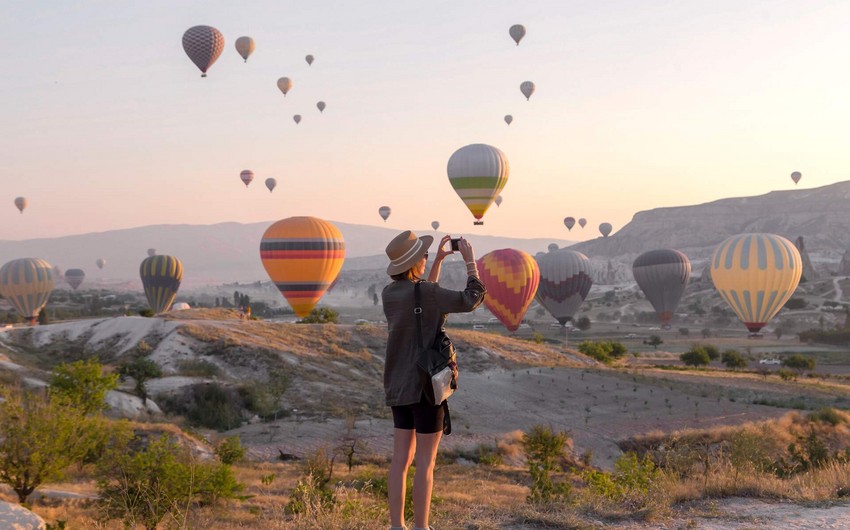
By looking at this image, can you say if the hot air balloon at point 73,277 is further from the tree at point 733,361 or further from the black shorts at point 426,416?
the black shorts at point 426,416

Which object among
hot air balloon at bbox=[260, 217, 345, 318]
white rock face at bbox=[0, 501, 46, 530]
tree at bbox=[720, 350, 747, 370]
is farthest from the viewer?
tree at bbox=[720, 350, 747, 370]

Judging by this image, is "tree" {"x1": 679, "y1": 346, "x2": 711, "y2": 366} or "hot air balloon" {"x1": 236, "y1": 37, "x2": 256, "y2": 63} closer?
"hot air balloon" {"x1": 236, "y1": 37, "x2": 256, "y2": 63}

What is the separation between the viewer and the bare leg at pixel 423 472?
651 cm

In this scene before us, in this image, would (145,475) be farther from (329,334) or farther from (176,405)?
(329,334)

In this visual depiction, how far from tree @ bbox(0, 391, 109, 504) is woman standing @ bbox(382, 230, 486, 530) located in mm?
8327

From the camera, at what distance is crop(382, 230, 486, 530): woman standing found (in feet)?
21.1

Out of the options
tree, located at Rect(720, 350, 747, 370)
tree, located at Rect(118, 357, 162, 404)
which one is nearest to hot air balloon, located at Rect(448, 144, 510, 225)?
tree, located at Rect(720, 350, 747, 370)

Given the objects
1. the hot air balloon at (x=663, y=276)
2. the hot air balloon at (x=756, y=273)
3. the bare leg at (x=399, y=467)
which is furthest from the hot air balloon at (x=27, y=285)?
the bare leg at (x=399, y=467)

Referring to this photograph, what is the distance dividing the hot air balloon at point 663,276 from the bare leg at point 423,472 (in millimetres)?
84498

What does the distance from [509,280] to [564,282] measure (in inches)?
802

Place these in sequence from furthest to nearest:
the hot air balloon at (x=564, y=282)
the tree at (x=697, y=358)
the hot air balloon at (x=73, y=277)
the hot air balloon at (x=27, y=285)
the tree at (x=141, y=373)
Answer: the hot air balloon at (x=73, y=277)
the hot air balloon at (x=564, y=282)
the hot air balloon at (x=27, y=285)
the tree at (x=697, y=358)
the tree at (x=141, y=373)

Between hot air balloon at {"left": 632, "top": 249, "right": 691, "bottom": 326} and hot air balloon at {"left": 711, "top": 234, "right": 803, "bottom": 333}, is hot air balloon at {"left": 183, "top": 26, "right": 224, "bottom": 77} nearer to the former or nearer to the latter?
hot air balloon at {"left": 711, "top": 234, "right": 803, "bottom": 333}

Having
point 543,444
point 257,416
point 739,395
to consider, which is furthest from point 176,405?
point 739,395

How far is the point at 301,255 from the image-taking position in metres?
49.9
